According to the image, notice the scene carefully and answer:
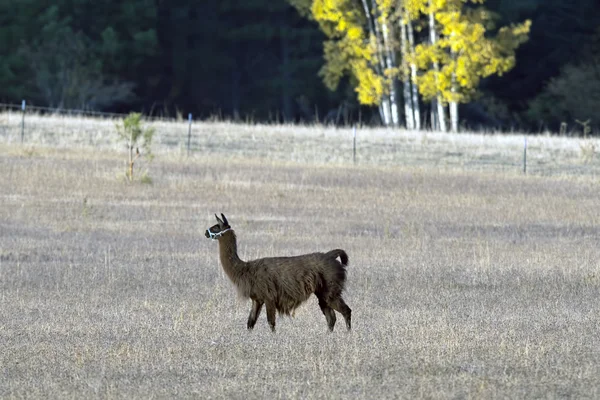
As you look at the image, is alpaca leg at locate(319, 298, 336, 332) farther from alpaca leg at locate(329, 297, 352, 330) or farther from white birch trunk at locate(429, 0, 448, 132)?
white birch trunk at locate(429, 0, 448, 132)

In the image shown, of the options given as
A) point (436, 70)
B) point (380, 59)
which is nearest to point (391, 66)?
point (380, 59)

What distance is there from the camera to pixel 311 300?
1432 centimetres

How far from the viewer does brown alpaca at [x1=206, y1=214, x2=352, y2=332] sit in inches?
432

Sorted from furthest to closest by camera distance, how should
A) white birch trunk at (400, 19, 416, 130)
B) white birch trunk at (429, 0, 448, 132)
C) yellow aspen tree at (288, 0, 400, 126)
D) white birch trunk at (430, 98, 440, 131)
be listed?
1. white birch trunk at (430, 98, 440, 131)
2. yellow aspen tree at (288, 0, 400, 126)
3. white birch trunk at (400, 19, 416, 130)
4. white birch trunk at (429, 0, 448, 132)

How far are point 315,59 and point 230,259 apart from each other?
5226 cm

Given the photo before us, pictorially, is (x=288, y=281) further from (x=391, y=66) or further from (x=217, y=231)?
(x=391, y=66)

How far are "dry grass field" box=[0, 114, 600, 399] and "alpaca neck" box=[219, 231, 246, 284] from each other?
0.55 m

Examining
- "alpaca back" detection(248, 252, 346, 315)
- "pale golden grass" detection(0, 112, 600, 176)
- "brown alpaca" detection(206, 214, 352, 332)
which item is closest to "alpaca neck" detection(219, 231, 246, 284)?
"brown alpaca" detection(206, 214, 352, 332)

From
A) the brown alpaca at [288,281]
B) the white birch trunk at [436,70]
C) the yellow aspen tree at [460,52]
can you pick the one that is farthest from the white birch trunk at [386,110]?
the brown alpaca at [288,281]

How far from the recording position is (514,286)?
49.1 feet

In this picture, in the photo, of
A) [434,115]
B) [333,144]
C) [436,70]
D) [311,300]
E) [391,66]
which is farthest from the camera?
[391,66]

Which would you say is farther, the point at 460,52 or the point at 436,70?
the point at 436,70

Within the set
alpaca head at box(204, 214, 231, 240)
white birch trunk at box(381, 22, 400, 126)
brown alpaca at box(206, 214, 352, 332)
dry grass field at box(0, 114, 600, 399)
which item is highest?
white birch trunk at box(381, 22, 400, 126)

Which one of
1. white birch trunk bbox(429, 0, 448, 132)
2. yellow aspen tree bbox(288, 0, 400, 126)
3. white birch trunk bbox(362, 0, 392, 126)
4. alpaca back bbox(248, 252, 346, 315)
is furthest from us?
white birch trunk bbox(362, 0, 392, 126)
